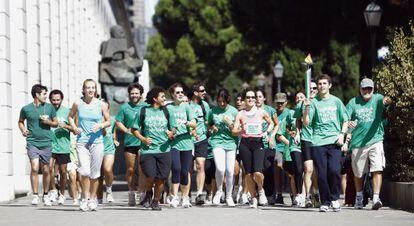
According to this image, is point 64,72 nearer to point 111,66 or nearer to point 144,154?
point 111,66

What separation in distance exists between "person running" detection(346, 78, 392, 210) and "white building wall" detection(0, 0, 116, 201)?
5.95 m

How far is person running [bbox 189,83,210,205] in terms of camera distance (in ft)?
52.7

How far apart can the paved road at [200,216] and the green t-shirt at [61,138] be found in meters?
1.36

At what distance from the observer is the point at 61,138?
54.7 ft

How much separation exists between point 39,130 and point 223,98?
108 inches

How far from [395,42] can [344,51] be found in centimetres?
3463

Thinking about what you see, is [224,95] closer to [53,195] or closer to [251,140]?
[251,140]

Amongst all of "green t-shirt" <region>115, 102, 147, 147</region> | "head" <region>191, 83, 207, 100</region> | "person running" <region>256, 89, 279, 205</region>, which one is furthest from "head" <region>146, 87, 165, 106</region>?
"person running" <region>256, 89, 279, 205</region>

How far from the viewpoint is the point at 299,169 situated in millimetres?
16375

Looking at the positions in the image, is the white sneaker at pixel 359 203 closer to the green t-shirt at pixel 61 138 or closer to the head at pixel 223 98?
the head at pixel 223 98

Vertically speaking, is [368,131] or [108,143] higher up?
[368,131]

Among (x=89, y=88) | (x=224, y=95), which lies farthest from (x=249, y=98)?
(x=89, y=88)

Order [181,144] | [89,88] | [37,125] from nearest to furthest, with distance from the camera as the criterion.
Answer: [89,88], [181,144], [37,125]

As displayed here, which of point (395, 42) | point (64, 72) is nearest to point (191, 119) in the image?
point (395, 42)
